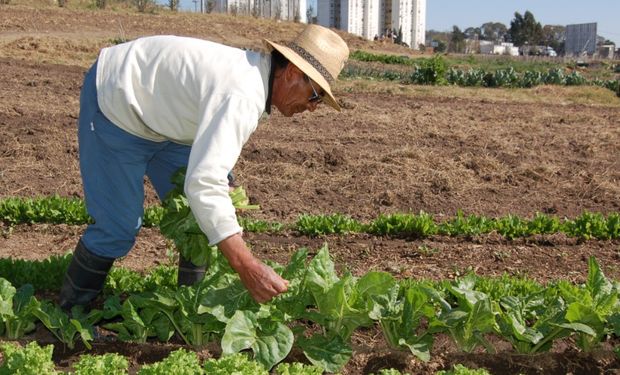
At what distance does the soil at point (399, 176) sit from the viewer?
5469 millimetres

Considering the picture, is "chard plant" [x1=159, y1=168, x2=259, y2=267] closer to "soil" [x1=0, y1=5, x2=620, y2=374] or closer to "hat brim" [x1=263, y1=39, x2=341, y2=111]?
"soil" [x1=0, y1=5, x2=620, y2=374]

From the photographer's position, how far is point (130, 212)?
3.87 metres

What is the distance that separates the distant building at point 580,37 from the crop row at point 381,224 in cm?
9410

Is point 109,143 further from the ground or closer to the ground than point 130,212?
further from the ground

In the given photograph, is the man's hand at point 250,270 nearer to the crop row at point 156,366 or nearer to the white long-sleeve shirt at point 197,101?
the white long-sleeve shirt at point 197,101

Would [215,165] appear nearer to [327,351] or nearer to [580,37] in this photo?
[327,351]

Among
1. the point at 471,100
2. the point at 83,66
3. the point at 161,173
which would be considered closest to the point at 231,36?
the point at 83,66

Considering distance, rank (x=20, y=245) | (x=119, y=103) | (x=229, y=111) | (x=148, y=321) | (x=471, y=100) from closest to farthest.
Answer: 1. (x=229, y=111)
2. (x=119, y=103)
3. (x=148, y=321)
4. (x=20, y=245)
5. (x=471, y=100)

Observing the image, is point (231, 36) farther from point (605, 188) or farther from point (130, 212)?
point (130, 212)

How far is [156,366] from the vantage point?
10.6 ft

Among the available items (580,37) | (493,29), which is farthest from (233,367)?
(493,29)

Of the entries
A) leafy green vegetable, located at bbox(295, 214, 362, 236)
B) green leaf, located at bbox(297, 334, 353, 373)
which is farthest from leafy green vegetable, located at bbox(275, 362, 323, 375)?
leafy green vegetable, located at bbox(295, 214, 362, 236)

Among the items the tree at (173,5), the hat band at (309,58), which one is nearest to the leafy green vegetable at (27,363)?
the hat band at (309,58)

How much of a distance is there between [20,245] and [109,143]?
246cm
